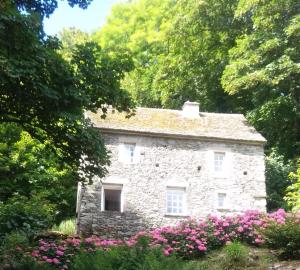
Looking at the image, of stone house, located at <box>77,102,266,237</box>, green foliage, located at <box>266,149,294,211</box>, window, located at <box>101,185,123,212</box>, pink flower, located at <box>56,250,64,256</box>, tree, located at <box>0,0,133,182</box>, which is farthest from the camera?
green foliage, located at <box>266,149,294,211</box>

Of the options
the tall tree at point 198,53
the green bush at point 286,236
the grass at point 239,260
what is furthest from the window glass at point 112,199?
the tall tree at point 198,53

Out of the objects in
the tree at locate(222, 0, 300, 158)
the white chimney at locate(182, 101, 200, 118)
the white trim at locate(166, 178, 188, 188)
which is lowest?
the white trim at locate(166, 178, 188, 188)

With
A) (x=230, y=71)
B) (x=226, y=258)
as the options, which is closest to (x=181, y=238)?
(x=226, y=258)

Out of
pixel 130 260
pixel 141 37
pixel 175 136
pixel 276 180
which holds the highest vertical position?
pixel 141 37

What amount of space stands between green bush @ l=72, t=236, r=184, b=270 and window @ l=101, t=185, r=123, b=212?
1116cm

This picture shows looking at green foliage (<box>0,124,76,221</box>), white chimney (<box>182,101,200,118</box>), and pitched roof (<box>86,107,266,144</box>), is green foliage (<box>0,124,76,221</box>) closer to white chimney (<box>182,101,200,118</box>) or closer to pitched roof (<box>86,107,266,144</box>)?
pitched roof (<box>86,107,266,144</box>)

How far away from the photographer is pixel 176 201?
21.1 metres

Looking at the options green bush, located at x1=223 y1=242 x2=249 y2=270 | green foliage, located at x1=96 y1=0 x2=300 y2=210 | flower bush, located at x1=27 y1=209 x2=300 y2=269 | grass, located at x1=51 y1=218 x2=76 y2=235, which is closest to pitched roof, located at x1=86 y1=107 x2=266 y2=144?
green foliage, located at x1=96 y1=0 x2=300 y2=210

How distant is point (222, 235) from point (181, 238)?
1.37 metres

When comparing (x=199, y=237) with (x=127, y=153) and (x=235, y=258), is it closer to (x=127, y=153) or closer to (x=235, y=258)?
(x=235, y=258)

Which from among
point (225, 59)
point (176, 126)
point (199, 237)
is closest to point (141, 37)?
point (225, 59)

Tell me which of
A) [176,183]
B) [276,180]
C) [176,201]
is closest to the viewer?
[176,201]

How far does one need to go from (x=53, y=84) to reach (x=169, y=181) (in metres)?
11.1

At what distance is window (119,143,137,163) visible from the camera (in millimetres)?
21391
